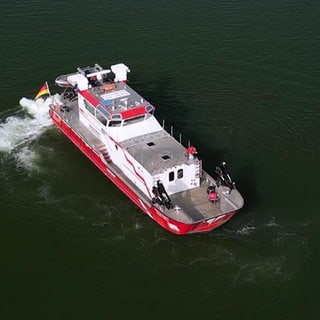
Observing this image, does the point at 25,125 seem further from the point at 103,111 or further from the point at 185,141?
the point at 185,141

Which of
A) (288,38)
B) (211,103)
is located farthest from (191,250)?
(288,38)

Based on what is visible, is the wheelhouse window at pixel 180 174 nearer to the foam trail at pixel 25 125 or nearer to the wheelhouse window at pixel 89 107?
the wheelhouse window at pixel 89 107

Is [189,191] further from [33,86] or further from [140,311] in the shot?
[33,86]

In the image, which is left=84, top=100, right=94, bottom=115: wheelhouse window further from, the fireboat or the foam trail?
the foam trail

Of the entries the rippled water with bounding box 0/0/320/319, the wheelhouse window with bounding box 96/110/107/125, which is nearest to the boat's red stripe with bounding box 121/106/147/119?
the wheelhouse window with bounding box 96/110/107/125

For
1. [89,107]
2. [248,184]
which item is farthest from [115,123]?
[248,184]

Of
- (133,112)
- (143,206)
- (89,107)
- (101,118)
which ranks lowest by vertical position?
(143,206)

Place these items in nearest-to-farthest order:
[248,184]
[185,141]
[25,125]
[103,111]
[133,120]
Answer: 1. [133,120]
2. [103,111]
3. [248,184]
4. [185,141]
5. [25,125]
